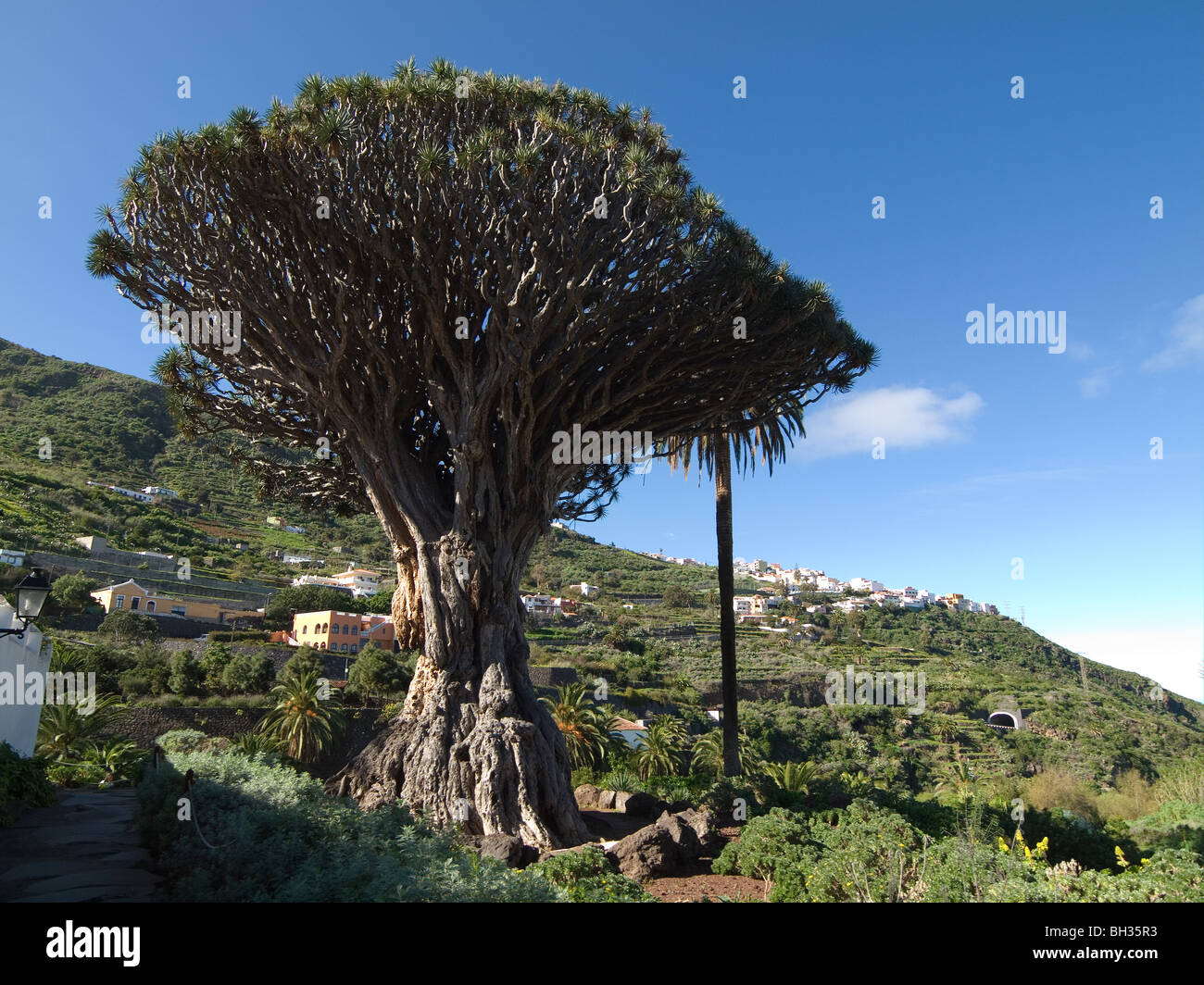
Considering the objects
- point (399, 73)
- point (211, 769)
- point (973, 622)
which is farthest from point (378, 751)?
point (973, 622)

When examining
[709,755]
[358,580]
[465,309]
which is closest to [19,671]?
[465,309]

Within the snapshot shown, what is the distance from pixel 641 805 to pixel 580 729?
415 inches

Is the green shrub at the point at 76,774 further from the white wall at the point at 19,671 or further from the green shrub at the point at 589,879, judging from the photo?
the green shrub at the point at 589,879

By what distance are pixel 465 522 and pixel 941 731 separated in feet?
151

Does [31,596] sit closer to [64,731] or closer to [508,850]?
[508,850]

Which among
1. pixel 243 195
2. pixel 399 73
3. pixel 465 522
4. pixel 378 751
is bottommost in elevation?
pixel 378 751

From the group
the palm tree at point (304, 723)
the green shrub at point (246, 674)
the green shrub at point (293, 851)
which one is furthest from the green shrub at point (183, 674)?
the green shrub at point (293, 851)

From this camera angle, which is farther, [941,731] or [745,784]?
[941,731]

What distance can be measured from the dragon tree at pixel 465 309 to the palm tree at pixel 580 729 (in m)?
10.3

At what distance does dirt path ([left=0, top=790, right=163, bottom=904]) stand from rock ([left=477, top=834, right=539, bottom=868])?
3.45 metres

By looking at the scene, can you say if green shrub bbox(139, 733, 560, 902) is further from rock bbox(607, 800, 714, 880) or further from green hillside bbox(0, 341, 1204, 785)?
green hillside bbox(0, 341, 1204, 785)

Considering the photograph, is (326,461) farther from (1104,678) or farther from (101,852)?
(1104,678)

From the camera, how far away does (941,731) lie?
157 ft
